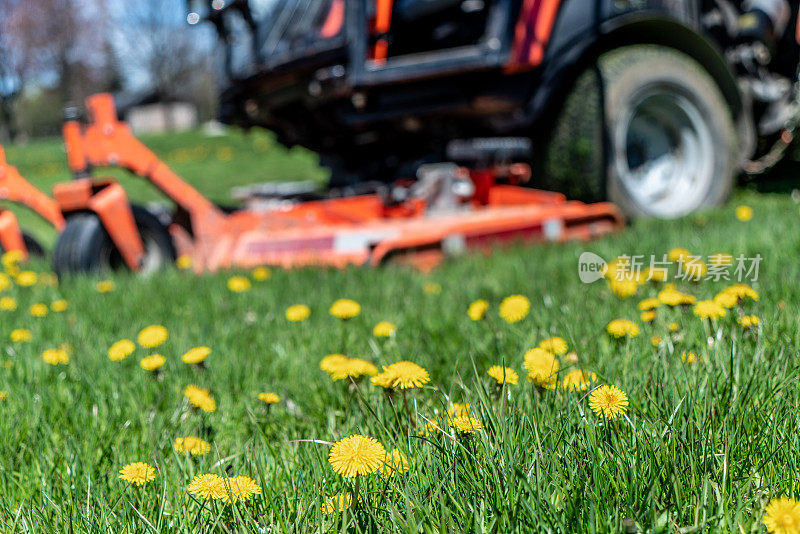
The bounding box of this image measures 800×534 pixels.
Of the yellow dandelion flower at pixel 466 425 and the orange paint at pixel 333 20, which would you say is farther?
the orange paint at pixel 333 20

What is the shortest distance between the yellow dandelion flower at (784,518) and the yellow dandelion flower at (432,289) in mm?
1883

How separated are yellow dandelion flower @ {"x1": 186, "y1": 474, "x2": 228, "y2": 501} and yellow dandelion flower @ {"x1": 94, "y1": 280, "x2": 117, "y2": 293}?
2239 mm

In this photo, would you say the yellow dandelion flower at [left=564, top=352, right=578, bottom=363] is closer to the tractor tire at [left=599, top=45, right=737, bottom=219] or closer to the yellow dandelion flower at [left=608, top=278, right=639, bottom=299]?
the yellow dandelion flower at [left=608, top=278, right=639, bottom=299]

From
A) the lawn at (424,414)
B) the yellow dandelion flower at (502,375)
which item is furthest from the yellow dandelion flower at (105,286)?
the yellow dandelion flower at (502,375)

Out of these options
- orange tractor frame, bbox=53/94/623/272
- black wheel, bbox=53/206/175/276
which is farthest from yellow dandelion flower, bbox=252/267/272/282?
black wheel, bbox=53/206/175/276

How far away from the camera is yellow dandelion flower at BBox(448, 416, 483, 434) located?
3.09 ft

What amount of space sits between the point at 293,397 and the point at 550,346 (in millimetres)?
589

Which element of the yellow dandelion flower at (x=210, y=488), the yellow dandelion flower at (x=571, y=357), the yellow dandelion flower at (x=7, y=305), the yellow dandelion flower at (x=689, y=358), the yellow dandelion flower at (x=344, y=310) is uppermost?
the yellow dandelion flower at (x=344, y=310)

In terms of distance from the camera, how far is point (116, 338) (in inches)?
86.7

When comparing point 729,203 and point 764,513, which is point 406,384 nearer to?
point 764,513

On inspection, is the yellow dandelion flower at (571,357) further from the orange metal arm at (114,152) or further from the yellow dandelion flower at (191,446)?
the orange metal arm at (114,152)

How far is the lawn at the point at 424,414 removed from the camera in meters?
0.86

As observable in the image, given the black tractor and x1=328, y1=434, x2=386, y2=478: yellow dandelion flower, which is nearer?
x1=328, y1=434, x2=386, y2=478: yellow dandelion flower

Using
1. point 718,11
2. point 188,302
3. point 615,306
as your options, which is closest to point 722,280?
point 615,306
